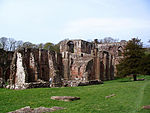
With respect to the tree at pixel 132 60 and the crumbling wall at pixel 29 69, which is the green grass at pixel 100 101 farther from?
the tree at pixel 132 60

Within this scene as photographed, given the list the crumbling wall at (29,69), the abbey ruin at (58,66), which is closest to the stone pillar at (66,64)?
the abbey ruin at (58,66)

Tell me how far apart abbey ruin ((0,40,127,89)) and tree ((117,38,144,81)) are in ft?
11.3

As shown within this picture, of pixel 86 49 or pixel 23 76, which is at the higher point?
pixel 86 49

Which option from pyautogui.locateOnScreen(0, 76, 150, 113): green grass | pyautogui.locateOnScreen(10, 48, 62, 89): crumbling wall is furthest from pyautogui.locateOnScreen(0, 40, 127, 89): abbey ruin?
pyautogui.locateOnScreen(0, 76, 150, 113): green grass

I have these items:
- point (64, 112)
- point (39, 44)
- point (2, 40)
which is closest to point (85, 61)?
point (64, 112)

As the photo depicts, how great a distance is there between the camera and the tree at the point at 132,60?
24241 mm

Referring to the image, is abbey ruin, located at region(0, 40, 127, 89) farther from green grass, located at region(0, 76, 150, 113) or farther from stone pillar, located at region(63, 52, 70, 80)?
green grass, located at region(0, 76, 150, 113)

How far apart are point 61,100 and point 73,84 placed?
10.4 meters

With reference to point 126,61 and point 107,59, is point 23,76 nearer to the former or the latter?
point 126,61

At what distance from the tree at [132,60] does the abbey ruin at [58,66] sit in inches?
136

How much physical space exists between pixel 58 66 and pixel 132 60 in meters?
13.9

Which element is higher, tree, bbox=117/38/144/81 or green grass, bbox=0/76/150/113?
tree, bbox=117/38/144/81

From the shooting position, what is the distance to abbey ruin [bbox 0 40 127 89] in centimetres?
2156

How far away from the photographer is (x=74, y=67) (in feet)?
116
